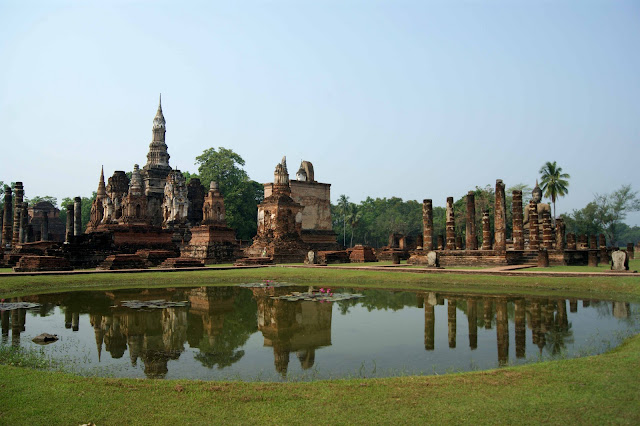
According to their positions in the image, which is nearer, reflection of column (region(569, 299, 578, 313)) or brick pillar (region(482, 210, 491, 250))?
reflection of column (region(569, 299, 578, 313))

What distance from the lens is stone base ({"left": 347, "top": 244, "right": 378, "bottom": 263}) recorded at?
3328 cm

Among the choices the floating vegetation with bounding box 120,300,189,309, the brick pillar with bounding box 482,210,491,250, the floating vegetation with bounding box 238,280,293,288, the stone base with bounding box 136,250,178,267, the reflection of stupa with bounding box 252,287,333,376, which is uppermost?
the brick pillar with bounding box 482,210,491,250

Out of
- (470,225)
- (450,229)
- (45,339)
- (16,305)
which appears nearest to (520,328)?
(45,339)

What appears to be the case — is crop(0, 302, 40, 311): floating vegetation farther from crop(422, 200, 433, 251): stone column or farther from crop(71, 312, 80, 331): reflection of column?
crop(422, 200, 433, 251): stone column

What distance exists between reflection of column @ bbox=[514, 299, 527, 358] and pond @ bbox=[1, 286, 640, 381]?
0.02 m

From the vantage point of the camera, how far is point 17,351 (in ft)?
27.7

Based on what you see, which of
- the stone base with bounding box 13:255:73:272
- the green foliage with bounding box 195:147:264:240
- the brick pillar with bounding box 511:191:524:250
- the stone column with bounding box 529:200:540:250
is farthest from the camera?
the green foliage with bounding box 195:147:264:240

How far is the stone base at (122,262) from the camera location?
24.5 meters

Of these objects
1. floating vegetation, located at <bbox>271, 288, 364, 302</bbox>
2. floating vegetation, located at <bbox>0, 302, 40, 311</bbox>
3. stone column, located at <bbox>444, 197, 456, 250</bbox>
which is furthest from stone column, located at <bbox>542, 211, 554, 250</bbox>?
floating vegetation, located at <bbox>0, 302, 40, 311</bbox>

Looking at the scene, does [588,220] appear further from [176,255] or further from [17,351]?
[17,351]

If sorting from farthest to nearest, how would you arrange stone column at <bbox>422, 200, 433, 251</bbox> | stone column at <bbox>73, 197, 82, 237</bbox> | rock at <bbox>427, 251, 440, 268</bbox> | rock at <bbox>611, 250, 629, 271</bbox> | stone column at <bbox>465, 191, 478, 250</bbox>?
stone column at <bbox>73, 197, 82, 237</bbox> < stone column at <bbox>465, 191, 478, 250</bbox> < stone column at <bbox>422, 200, 433, 251</bbox> < rock at <bbox>427, 251, 440, 268</bbox> < rock at <bbox>611, 250, 629, 271</bbox>

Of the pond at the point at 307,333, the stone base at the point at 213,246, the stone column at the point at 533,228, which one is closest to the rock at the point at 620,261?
the pond at the point at 307,333

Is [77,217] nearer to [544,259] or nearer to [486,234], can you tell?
[486,234]

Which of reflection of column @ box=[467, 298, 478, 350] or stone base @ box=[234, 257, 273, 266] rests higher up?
stone base @ box=[234, 257, 273, 266]
